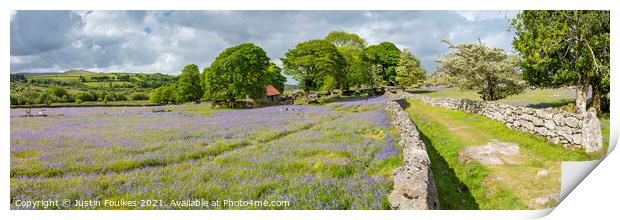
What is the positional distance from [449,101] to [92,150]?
2438 cm

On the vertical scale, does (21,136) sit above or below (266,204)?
above

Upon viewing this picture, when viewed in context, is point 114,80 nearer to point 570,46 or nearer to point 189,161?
point 189,161

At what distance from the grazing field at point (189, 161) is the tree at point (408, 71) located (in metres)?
39.7

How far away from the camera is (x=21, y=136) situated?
23.8ft

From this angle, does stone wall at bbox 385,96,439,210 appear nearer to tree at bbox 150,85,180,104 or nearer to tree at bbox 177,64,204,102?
tree at bbox 177,64,204,102

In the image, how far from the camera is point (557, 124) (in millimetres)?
10375

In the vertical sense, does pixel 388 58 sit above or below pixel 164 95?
above

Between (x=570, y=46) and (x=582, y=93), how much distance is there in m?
1.76

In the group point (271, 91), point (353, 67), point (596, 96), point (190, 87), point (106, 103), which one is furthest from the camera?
point (353, 67)

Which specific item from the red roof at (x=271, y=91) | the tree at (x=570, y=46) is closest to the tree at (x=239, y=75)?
the red roof at (x=271, y=91)

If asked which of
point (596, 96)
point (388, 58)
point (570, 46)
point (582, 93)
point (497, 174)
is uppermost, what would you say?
point (388, 58)

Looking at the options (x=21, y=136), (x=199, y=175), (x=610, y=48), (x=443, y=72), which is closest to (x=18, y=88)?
(x=21, y=136)

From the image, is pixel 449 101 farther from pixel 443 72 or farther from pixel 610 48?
pixel 610 48

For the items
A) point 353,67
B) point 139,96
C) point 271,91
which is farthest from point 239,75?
point 353,67
